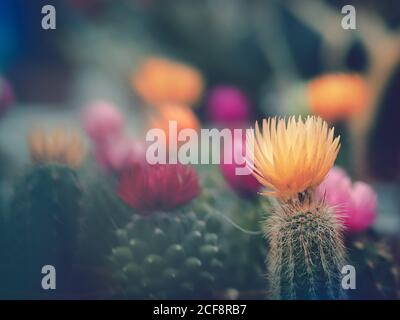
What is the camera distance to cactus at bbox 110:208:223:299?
3.29 meters

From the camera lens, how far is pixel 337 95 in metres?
3.37

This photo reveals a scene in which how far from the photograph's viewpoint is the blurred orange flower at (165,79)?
3352 mm

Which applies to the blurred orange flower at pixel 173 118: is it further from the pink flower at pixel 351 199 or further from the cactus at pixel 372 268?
the cactus at pixel 372 268

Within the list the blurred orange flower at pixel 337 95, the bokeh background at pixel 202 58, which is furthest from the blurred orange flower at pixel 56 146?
the blurred orange flower at pixel 337 95

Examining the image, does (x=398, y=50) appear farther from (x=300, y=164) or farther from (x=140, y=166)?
(x=140, y=166)

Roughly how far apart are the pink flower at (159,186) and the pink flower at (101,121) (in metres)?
0.24

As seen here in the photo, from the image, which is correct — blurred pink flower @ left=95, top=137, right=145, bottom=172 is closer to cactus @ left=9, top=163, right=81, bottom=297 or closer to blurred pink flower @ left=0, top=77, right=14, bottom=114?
cactus @ left=9, top=163, right=81, bottom=297

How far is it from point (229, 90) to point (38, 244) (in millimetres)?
1302

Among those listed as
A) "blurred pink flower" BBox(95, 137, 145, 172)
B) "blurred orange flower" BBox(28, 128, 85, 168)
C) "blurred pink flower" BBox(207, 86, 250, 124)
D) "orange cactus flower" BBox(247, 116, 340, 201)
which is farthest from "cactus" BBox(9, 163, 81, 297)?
"orange cactus flower" BBox(247, 116, 340, 201)

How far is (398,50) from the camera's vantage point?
3.40 m

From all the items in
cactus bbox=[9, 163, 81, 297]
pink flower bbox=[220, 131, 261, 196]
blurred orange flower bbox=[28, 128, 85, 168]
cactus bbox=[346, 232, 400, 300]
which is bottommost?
cactus bbox=[346, 232, 400, 300]

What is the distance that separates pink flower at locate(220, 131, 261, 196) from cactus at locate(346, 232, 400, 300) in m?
0.58
